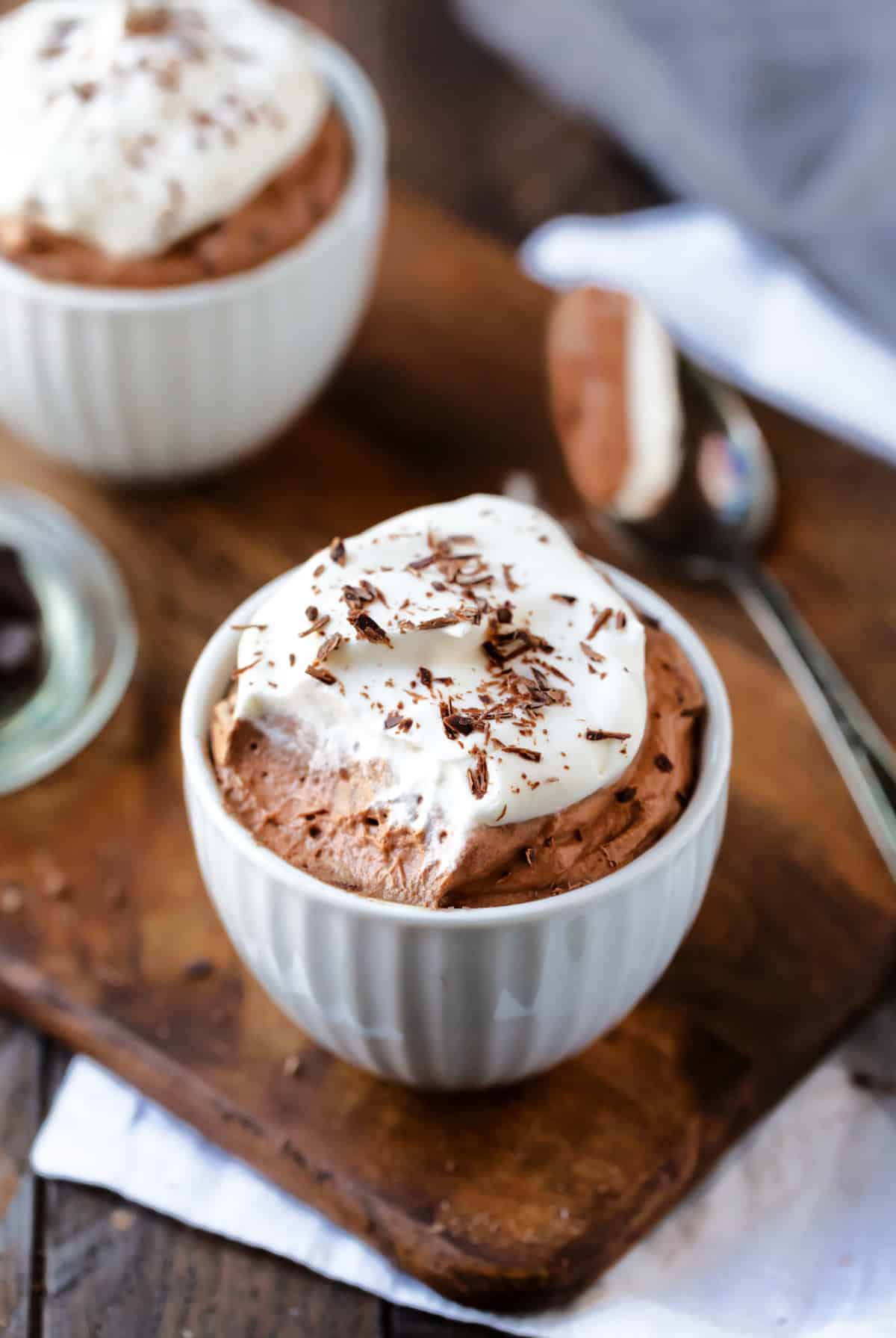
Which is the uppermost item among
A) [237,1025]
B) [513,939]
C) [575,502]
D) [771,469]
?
[513,939]

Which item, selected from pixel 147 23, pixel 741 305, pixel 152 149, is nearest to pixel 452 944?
pixel 152 149

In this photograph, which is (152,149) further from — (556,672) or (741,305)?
(741,305)

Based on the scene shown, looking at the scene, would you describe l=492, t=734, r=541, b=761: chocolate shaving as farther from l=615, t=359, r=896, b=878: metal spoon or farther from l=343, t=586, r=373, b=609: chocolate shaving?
l=615, t=359, r=896, b=878: metal spoon

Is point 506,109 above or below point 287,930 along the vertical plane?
below

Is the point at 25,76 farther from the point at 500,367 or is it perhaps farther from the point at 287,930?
the point at 287,930

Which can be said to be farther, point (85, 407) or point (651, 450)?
point (651, 450)

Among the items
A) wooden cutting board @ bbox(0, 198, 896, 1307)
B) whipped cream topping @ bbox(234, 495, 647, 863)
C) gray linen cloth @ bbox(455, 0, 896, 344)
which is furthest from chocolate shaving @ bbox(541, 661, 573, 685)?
gray linen cloth @ bbox(455, 0, 896, 344)

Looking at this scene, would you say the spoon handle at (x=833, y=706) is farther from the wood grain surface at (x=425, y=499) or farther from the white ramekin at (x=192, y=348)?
the white ramekin at (x=192, y=348)

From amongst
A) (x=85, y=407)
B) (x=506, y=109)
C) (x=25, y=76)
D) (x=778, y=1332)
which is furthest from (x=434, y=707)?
(x=506, y=109)
